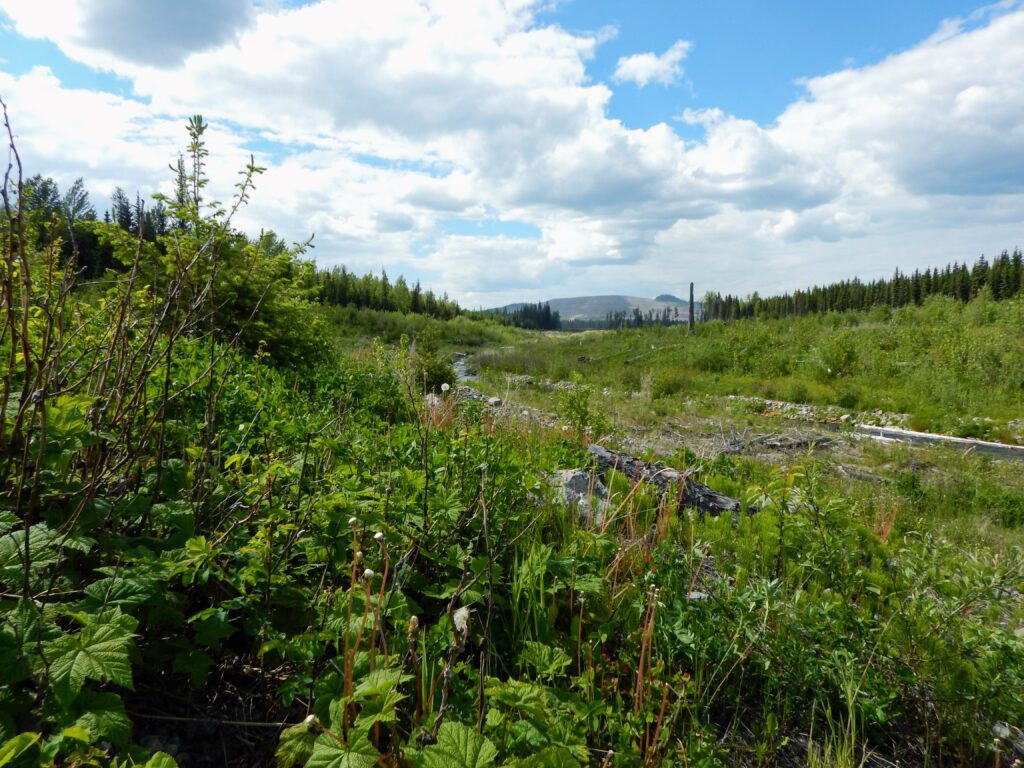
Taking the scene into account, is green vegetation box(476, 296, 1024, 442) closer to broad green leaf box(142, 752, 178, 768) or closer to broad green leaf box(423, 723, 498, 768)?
broad green leaf box(423, 723, 498, 768)

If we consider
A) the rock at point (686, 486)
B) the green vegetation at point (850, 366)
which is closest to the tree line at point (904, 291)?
the green vegetation at point (850, 366)

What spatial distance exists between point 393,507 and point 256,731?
35.7 inches

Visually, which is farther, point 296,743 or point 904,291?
point 904,291

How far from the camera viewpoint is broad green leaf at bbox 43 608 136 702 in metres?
1.18

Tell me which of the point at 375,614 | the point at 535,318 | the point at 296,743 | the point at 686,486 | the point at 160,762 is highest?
the point at 535,318

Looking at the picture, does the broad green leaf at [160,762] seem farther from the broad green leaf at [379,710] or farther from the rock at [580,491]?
the rock at [580,491]

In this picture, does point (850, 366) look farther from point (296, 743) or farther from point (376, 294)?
point (376, 294)

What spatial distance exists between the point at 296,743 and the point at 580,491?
119 inches

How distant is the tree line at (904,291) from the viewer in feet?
128

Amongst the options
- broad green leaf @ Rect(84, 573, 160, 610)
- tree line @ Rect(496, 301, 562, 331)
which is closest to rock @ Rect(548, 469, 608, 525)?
broad green leaf @ Rect(84, 573, 160, 610)

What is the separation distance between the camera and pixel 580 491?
4.17 m

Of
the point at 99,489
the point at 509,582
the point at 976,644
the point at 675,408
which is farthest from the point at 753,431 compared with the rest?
the point at 99,489

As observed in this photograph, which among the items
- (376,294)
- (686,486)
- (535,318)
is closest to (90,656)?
(686,486)

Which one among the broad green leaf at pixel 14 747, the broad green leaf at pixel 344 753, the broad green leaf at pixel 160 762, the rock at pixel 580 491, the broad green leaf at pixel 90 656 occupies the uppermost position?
the broad green leaf at pixel 14 747
